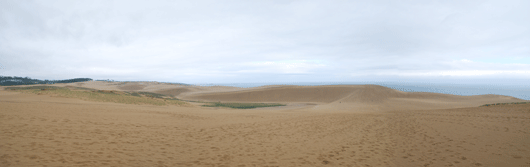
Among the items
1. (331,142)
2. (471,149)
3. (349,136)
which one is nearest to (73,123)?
(331,142)

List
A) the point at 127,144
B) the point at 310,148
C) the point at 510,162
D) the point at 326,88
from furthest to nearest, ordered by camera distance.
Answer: the point at 326,88, the point at 310,148, the point at 127,144, the point at 510,162

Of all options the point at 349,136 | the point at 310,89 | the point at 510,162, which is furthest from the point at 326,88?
the point at 510,162

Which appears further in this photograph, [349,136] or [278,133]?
[278,133]

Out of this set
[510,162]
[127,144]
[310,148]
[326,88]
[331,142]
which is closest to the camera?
[510,162]

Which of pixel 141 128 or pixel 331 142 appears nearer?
pixel 331 142

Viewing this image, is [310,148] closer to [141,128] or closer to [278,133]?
[278,133]

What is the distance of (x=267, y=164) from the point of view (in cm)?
539

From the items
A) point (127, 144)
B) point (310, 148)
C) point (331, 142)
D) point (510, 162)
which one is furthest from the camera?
point (331, 142)

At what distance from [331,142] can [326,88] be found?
33.5 metres

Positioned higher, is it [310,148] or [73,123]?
[73,123]

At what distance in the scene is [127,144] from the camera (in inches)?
245

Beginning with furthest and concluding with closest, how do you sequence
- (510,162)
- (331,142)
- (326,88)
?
(326,88) < (331,142) < (510,162)

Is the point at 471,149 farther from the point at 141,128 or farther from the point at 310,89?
the point at 310,89

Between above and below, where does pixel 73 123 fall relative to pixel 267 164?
above
